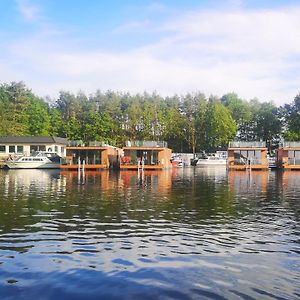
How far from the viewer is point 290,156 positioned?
7131 cm

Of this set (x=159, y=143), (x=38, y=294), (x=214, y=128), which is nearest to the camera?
(x=38, y=294)

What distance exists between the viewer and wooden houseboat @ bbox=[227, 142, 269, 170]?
71875 mm

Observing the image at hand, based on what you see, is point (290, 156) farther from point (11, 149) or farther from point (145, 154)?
point (11, 149)

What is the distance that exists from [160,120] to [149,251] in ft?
290

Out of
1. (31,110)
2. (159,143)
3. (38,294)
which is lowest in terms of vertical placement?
(38,294)

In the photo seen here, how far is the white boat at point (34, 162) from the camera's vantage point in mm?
73188

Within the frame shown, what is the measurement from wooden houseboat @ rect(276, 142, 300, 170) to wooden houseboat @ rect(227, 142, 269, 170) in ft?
9.34

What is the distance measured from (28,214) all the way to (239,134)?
9486cm

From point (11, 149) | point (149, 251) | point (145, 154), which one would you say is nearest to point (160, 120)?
point (145, 154)

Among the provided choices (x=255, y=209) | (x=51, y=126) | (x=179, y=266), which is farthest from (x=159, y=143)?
(x=179, y=266)

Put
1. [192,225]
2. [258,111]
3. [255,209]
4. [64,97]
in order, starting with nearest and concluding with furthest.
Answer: [192,225], [255,209], [258,111], [64,97]

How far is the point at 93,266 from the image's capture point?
40.6 ft

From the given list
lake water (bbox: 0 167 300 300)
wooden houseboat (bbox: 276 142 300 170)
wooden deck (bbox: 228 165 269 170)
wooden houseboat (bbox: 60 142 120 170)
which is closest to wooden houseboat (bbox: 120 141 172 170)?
wooden houseboat (bbox: 60 142 120 170)

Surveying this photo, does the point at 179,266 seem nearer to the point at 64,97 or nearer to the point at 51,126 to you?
the point at 51,126
